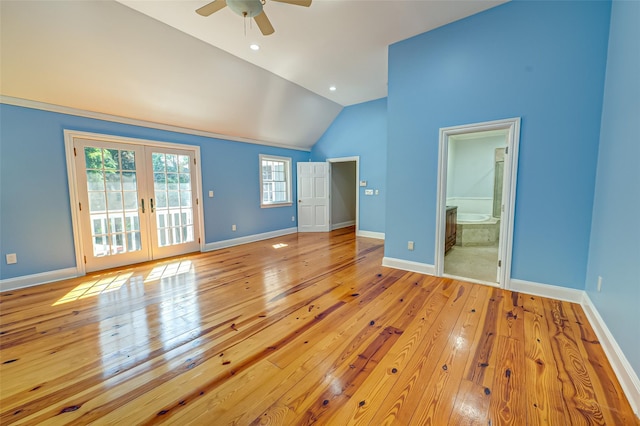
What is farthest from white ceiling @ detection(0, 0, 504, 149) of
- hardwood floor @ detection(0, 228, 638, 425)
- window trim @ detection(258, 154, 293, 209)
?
hardwood floor @ detection(0, 228, 638, 425)

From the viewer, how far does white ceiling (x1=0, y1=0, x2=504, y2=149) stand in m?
2.70

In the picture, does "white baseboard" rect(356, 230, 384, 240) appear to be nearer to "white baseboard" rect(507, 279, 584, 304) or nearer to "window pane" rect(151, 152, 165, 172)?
"white baseboard" rect(507, 279, 584, 304)

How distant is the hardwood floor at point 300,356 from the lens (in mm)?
1410

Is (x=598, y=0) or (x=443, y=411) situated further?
(x=598, y=0)

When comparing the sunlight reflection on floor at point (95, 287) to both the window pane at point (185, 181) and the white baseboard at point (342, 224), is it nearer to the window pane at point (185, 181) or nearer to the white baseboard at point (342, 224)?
the window pane at point (185, 181)

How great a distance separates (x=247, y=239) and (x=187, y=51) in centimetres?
376

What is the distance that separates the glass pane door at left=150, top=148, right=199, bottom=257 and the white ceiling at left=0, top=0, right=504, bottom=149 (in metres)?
0.67

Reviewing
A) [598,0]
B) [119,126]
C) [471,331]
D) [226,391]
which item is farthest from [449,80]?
[119,126]

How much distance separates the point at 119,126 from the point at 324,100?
13.2ft

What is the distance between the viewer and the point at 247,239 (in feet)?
19.2

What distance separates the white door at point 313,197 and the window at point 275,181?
358 mm

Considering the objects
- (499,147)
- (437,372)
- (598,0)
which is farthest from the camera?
(499,147)

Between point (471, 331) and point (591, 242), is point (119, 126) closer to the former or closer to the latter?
point (471, 331)

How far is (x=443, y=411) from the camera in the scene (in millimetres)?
1396
